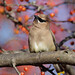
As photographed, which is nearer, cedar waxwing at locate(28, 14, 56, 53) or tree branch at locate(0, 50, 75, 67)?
tree branch at locate(0, 50, 75, 67)

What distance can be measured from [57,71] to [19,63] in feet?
3.59

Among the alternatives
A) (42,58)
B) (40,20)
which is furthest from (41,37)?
(42,58)

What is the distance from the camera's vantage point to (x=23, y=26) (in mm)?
4727

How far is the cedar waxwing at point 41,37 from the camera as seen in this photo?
3912 millimetres

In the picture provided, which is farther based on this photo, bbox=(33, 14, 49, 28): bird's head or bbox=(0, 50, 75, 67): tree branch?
bbox=(33, 14, 49, 28): bird's head

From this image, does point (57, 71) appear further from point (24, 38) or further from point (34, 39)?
point (24, 38)

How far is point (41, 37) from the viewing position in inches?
155

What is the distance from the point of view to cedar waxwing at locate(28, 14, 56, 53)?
12.8 feet

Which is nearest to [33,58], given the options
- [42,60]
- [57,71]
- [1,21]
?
[42,60]

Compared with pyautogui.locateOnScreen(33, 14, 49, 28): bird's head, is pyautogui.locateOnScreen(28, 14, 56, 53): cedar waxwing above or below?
below

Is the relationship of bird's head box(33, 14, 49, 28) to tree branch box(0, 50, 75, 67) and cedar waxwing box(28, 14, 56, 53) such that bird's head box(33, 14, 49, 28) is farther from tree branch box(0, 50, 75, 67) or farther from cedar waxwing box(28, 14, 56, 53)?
tree branch box(0, 50, 75, 67)

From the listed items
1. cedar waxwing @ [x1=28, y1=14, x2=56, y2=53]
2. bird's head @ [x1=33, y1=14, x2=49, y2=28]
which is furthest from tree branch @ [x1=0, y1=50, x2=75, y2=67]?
bird's head @ [x1=33, y1=14, x2=49, y2=28]

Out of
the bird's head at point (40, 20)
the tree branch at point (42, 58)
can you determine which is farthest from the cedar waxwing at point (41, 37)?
the tree branch at point (42, 58)

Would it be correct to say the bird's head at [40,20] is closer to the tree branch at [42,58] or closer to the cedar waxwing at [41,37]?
the cedar waxwing at [41,37]
